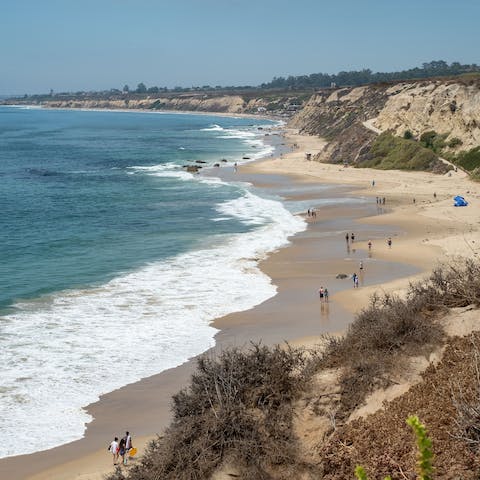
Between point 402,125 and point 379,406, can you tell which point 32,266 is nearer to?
point 379,406

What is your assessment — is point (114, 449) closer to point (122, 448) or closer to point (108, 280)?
point (122, 448)

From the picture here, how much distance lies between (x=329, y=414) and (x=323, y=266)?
22.5 m

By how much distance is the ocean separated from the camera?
1953cm

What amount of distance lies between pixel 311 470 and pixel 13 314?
18545mm

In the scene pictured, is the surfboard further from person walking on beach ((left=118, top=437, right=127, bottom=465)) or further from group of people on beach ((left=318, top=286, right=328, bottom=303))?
group of people on beach ((left=318, top=286, right=328, bottom=303))

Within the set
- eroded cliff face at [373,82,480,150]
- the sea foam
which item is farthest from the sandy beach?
eroded cliff face at [373,82,480,150]

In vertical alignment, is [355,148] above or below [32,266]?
above

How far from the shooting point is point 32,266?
110ft

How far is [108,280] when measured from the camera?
101 ft

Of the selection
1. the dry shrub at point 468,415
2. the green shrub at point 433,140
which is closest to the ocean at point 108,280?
the dry shrub at point 468,415

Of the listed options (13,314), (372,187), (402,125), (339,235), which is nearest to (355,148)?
(402,125)

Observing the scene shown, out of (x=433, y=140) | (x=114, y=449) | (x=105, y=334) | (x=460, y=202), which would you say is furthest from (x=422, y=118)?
(x=114, y=449)

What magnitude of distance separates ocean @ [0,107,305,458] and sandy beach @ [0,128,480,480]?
28.4 inches

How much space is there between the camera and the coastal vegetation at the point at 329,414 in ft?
32.4
